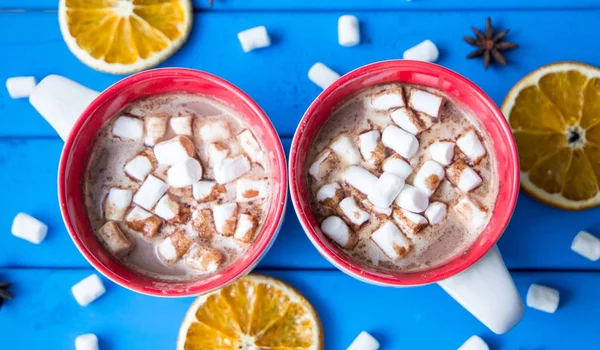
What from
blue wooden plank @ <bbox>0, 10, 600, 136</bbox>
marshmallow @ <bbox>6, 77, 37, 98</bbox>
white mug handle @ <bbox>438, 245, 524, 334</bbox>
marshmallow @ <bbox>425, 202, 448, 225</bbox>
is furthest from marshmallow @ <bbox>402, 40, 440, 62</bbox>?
marshmallow @ <bbox>6, 77, 37, 98</bbox>

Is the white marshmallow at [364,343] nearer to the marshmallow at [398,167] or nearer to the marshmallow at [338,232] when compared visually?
the marshmallow at [338,232]

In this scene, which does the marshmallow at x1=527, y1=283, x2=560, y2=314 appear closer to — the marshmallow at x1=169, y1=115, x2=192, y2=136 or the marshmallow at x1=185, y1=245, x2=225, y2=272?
the marshmallow at x1=185, y1=245, x2=225, y2=272

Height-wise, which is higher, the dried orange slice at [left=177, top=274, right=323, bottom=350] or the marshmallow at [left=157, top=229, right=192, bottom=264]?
the marshmallow at [left=157, top=229, right=192, bottom=264]

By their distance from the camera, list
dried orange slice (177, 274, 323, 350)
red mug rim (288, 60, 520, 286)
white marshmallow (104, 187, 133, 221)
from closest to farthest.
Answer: red mug rim (288, 60, 520, 286), white marshmallow (104, 187, 133, 221), dried orange slice (177, 274, 323, 350)

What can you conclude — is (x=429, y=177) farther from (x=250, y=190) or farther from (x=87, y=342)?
(x=87, y=342)

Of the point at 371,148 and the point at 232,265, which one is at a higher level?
the point at 371,148

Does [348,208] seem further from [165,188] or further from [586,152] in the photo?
[586,152]

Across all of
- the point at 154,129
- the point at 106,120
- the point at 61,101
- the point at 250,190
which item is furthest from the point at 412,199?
the point at 61,101
